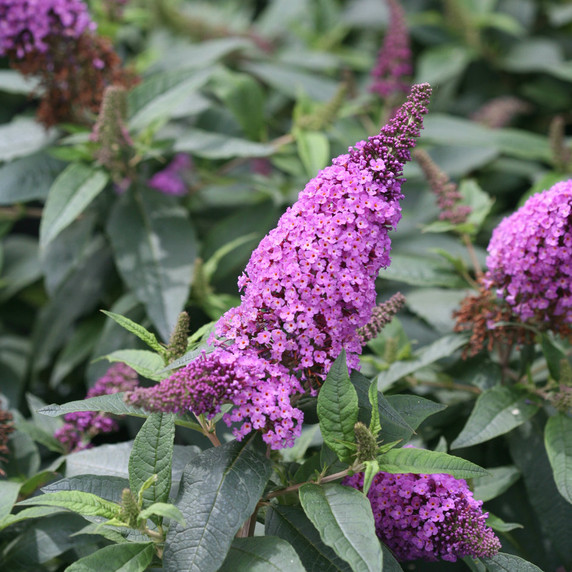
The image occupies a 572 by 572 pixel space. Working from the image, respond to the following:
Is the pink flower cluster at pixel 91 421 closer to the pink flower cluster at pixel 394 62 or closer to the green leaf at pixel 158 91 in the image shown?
the green leaf at pixel 158 91

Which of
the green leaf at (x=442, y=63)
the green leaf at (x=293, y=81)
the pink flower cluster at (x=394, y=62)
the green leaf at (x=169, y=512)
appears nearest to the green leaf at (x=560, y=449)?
the green leaf at (x=169, y=512)

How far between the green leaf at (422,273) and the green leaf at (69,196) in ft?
3.32

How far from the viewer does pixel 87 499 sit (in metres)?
1.40

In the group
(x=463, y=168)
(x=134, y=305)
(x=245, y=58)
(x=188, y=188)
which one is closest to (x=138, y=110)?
(x=188, y=188)

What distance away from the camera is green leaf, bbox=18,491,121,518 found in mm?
1371

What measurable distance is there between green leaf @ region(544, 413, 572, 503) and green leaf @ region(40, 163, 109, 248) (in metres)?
1.55

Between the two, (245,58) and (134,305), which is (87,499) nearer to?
(134,305)

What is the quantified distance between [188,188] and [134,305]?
2.51ft

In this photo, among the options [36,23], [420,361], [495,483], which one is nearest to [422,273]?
[420,361]

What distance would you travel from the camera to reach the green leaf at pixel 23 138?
8.75ft

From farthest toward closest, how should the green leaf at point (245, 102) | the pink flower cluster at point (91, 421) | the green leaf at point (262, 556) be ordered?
1. the green leaf at point (245, 102)
2. the pink flower cluster at point (91, 421)
3. the green leaf at point (262, 556)

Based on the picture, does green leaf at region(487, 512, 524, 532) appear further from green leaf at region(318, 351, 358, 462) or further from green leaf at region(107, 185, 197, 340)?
green leaf at region(107, 185, 197, 340)

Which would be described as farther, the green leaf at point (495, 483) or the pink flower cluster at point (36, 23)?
the pink flower cluster at point (36, 23)

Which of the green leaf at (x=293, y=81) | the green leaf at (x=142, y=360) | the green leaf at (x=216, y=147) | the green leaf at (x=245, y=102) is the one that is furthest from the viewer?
the green leaf at (x=293, y=81)
